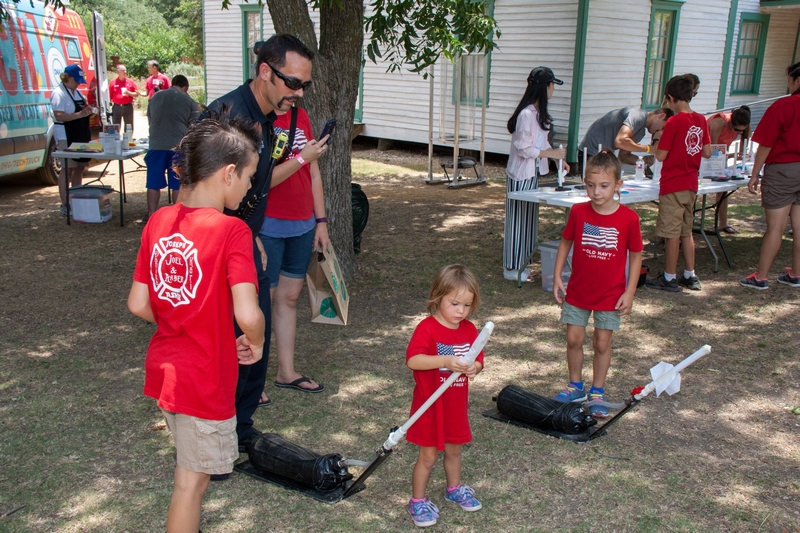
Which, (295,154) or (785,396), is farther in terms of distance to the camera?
(785,396)

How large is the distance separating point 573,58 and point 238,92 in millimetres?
9686

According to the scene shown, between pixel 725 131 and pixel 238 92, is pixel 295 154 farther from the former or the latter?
pixel 725 131

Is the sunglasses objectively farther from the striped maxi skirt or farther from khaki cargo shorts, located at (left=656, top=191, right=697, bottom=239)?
khaki cargo shorts, located at (left=656, top=191, right=697, bottom=239)

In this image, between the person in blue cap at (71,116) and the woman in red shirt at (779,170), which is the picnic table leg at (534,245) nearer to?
the woman in red shirt at (779,170)

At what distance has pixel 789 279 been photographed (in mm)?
6477

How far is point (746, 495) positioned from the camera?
324 centimetres

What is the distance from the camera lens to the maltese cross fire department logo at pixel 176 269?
2.19m

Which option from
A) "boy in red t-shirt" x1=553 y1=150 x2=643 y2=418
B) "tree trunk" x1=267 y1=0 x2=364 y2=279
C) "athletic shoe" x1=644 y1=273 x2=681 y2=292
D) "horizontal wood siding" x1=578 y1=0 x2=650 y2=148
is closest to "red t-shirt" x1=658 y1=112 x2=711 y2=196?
"athletic shoe" x1=644 y1=273 x2=681 y2=292

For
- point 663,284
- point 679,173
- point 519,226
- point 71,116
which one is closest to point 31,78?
point 71,116

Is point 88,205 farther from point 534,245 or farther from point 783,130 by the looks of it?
point 783,130

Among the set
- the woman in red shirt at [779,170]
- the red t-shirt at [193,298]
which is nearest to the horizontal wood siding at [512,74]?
the woman in red shirt at [779,170]

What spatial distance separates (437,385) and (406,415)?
113cm

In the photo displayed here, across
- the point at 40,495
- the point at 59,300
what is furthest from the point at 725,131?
the point at 40,495

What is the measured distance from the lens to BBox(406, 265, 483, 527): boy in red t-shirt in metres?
2.77
